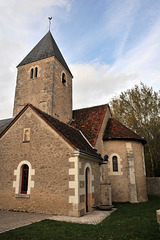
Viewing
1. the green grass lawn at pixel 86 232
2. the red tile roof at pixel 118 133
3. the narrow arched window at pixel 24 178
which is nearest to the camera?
the green grass lawn at pixel 86 232

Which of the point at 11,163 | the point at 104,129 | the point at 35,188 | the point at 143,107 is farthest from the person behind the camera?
the point at 143,107

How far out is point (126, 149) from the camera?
1425 centimetres

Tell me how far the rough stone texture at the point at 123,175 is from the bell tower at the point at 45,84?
4.93 metres

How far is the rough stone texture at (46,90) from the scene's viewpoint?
1504cm

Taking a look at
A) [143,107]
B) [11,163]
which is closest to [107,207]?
[11,163]

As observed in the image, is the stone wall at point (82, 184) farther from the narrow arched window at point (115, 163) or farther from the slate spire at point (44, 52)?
the slate spire at point (44, 52)

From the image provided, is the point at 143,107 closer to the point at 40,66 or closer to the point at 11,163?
the point at 40,66

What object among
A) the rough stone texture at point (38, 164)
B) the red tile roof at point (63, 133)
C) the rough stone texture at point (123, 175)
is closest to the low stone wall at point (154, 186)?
the rough stone texture at point (123, 175)

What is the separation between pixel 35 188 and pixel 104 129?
8057 millimetres

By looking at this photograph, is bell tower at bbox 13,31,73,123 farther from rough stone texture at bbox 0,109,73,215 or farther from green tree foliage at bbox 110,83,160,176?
green tree foliage at bbox 110,83,160,176

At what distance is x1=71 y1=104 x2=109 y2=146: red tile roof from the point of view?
13273 millimetres

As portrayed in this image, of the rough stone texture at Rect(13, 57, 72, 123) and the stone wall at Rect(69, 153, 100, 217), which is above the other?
the rough stone texture at Rect(13, 57, 72, 123)

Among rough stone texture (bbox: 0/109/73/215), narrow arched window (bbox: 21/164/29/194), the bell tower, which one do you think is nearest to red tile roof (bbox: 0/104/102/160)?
rough stone texture (bbox: 0/109/73/215)

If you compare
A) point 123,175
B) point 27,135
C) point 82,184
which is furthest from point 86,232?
point 123,175
